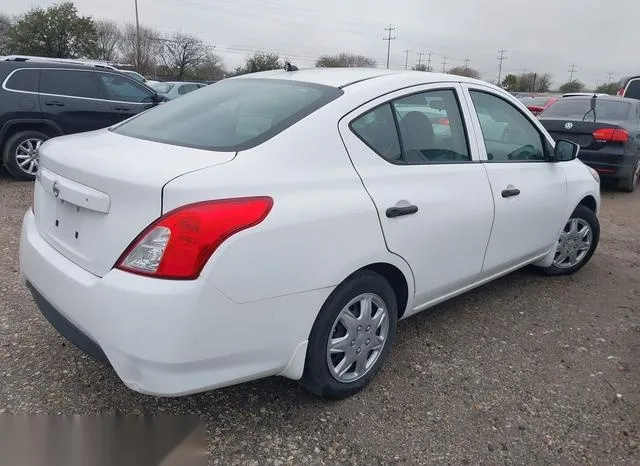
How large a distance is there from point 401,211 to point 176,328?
1.22 m

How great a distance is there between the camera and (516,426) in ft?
8.36

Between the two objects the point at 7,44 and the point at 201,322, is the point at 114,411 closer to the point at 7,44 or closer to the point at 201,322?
the point at 201,322

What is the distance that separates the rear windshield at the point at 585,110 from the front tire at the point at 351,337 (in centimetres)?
657

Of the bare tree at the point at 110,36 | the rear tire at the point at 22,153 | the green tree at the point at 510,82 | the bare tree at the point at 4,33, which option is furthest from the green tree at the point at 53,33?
the green tree at the point at 510,82

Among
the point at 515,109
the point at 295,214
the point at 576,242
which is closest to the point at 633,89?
the point at 576,242

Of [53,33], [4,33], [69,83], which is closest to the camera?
[69,83]

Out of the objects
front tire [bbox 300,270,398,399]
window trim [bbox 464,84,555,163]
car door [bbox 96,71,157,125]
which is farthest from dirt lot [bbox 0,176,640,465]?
car door [bbox 96,71,157,125]

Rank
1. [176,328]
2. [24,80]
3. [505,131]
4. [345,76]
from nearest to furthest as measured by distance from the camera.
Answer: [176,328] → [345,76] → [505,131] → [24,80]

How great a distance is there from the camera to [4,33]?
4825 cm

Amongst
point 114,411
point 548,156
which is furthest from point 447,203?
point 114,411

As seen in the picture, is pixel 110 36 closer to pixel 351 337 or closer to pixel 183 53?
pixel 183 53

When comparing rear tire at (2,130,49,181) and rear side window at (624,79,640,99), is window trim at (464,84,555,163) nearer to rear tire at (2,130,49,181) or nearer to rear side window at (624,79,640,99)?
rear tire at (2,130,49,181)

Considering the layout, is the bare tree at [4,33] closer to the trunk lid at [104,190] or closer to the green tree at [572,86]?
the trunk lid at [104,190]

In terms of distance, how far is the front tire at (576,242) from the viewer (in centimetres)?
431
